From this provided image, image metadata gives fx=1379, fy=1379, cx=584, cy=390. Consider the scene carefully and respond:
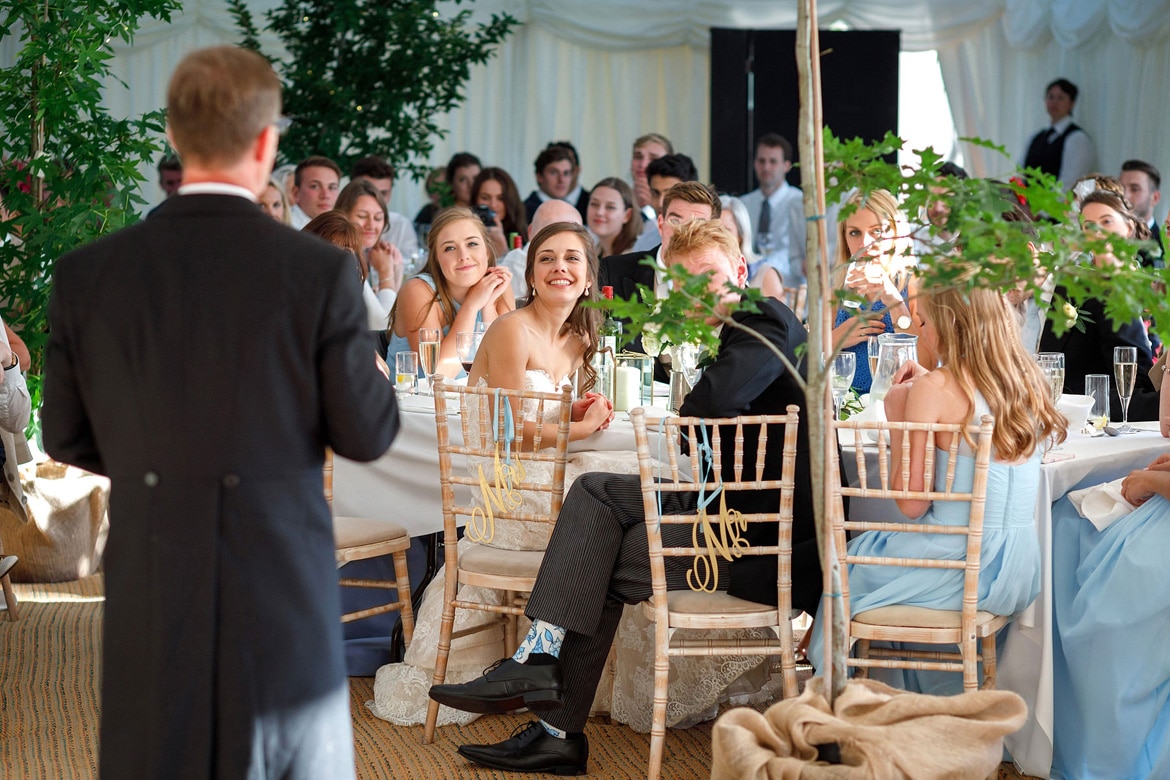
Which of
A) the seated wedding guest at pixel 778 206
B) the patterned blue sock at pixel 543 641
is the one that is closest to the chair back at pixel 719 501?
the patterned blue sock at pixel 543 641

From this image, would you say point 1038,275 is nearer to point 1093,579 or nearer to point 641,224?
point 1093,579

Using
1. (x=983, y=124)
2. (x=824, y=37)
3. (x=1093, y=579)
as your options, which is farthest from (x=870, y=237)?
(x=983, y=124)

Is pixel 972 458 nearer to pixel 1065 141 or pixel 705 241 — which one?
pixel 705 241

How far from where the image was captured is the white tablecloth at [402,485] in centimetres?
425

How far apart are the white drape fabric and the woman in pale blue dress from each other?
24.9ft

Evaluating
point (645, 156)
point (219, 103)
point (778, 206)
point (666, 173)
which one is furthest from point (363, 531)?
point (778, 206)

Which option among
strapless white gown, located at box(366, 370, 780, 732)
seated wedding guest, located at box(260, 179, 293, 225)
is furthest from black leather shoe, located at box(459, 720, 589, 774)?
seated wedding guest, located at box(260, 179, 293, 225)

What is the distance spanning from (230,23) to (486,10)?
1924 millimetres

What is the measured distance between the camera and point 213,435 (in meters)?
1.99

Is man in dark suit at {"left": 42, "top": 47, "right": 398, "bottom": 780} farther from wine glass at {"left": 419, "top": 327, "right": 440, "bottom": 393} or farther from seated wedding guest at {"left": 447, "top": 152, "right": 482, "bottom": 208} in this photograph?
seated wedding guest at {"left": 447, "top": 152, "right": 482, "bottom": 208}

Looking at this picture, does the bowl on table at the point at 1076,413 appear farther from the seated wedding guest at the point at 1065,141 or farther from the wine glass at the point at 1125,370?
the seated wedding guest at the point at 1065,141

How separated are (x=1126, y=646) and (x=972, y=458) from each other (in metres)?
0.63

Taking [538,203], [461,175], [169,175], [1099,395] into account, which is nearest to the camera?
[1099,395]

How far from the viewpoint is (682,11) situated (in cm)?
1080
